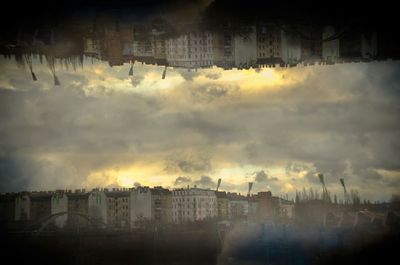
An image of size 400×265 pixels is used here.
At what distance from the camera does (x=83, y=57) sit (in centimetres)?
468

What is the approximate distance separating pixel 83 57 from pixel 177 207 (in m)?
1.60

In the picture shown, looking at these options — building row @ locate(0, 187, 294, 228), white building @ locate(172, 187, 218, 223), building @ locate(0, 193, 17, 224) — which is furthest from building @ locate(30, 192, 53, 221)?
white building @ locate(172, 187, 218, 223)

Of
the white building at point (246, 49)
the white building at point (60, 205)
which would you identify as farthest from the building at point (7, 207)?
the white building at point (246, 49)

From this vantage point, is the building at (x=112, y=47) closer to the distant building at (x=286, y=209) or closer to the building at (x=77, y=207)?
the building at (x=77, y=207)

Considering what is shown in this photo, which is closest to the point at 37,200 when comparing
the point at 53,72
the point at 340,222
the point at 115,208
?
the point at 115,208

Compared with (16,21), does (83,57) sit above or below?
below

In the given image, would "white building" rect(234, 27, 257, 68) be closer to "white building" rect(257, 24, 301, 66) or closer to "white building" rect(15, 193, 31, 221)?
"white building" rect(257, 24, 301, 66)

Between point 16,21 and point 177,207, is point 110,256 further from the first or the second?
point 16,21

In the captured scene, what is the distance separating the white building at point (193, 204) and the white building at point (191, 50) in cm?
114

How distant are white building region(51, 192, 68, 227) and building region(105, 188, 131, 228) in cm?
38

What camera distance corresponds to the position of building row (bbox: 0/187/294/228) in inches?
183

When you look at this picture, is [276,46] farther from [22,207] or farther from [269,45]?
[22,207]

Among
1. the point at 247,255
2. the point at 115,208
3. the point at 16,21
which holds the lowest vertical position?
the point at 247,255

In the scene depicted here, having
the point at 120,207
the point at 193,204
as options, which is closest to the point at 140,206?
the point at 120,207
